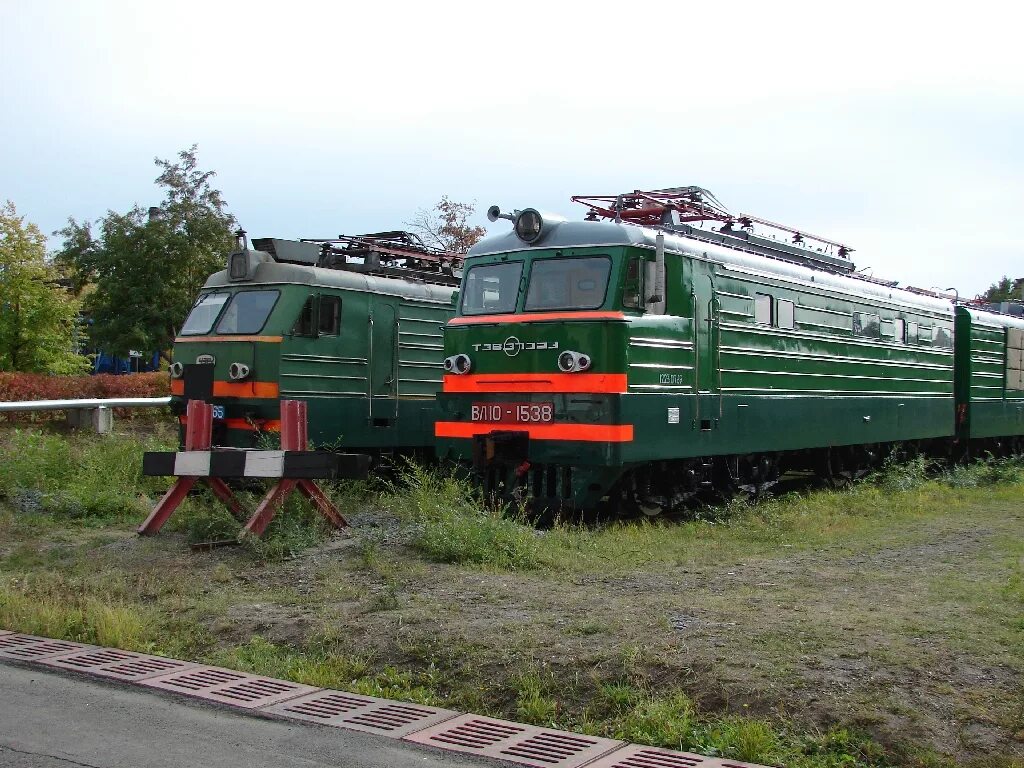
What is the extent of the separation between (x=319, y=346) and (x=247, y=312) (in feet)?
3.24

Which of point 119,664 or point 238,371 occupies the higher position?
point 238,371

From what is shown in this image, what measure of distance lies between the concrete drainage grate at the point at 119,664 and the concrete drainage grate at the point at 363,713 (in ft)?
3.22

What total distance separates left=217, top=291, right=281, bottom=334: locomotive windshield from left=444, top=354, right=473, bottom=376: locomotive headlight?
287 centimetres

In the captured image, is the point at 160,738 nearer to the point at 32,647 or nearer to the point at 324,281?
the point at 32,647

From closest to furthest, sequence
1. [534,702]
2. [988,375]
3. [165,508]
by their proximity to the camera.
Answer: [534,702] < [165,508] < [988,375]

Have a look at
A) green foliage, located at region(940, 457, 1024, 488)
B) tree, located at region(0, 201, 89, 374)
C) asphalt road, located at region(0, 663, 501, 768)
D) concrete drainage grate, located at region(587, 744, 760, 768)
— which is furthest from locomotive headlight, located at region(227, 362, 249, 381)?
tree, located at region(0, 201, 89, 374)

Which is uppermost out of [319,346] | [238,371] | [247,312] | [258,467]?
[247,312]

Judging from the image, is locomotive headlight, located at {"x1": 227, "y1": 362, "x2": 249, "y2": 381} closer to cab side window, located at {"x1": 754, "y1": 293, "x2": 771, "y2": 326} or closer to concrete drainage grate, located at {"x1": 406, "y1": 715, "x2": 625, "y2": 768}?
cab side window, located at {"x1": 754, "y1": 293, "x2": 771, "y2": 326}

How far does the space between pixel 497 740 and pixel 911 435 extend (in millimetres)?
14273

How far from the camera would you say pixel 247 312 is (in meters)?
14.1

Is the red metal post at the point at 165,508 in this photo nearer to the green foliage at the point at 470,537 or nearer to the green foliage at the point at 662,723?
the green foliage at the point at 470,537

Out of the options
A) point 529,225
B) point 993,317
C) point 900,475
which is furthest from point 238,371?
point 993,317

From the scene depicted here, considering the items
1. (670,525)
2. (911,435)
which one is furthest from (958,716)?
(911,435)

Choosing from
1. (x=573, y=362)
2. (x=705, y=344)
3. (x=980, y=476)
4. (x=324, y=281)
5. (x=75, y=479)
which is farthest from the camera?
(x=980, y=476)
